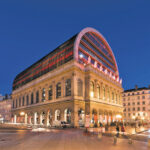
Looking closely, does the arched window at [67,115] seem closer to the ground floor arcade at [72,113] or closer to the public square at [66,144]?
the ground floor arcade at [72,113]

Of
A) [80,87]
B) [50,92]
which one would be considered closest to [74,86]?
[80,87]

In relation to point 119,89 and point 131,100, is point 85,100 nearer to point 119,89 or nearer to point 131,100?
point 119,89

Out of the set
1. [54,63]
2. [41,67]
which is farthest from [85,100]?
[41,67]

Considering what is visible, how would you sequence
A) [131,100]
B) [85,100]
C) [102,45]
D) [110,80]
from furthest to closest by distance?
[131,100] → [102,45] → [110,80] → [85,100]

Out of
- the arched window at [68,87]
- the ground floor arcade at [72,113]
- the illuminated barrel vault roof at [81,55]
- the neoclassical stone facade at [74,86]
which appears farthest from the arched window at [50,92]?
the arched window at [68,87]

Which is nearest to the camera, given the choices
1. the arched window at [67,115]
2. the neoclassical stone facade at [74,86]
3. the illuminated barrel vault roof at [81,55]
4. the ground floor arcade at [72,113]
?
the ground floor arcade at [72,113]

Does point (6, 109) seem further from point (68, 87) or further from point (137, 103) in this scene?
point (137, 103)

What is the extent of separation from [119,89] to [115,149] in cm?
6698

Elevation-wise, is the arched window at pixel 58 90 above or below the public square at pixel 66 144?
above

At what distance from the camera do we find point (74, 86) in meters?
52.9

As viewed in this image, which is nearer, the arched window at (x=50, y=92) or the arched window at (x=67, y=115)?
the arched window at (x=67, y=115)

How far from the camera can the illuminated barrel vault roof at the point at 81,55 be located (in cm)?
5869

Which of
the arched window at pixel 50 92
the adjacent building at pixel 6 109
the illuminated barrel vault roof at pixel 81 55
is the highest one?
the illuminated barrel vault roof at pixel 81 55

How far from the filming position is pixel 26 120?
82062 millimetres
